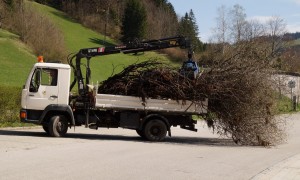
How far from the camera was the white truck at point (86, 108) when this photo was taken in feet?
55.1

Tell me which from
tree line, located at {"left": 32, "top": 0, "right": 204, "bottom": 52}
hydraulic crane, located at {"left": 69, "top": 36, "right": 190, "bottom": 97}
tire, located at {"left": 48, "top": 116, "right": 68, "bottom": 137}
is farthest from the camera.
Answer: tree line, located at {"left": 32, "top": 0, "right": 204, "bottom": 52}

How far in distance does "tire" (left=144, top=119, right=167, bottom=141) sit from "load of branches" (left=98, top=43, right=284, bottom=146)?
94cm

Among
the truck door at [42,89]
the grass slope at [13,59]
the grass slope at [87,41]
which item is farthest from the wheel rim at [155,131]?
the grass slope at [87,41]

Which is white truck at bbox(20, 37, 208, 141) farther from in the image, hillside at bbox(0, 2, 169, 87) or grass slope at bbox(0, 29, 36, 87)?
grass slope at bbox(0, 29, 36, 87)

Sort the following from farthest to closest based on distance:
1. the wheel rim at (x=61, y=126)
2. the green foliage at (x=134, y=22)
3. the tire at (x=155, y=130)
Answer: the green foliage at (x=134, y=22), the tire at (x=155, y=130), the wheel rim at (x=61, y=126)

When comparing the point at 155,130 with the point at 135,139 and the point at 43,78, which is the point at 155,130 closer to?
the point at 135,139

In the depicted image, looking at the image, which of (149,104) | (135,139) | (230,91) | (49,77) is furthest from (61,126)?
(230,91)

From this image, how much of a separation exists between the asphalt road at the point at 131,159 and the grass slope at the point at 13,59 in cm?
2784

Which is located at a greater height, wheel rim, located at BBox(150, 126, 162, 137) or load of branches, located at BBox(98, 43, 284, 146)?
load of branches, located at BBox(98, 43, 284, 146)

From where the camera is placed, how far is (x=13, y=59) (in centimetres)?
5147

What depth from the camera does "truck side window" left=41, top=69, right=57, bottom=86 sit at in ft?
55.8

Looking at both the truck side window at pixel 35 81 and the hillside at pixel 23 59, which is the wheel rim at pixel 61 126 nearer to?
the truck side window at pixel 35 81

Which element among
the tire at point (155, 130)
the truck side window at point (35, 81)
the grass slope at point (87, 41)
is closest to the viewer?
the truck side window at point (35, 81)

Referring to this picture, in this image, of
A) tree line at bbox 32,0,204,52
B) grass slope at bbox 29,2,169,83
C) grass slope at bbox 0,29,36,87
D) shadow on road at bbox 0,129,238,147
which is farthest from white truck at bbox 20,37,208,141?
tree line at bbox 32,0,204,52
